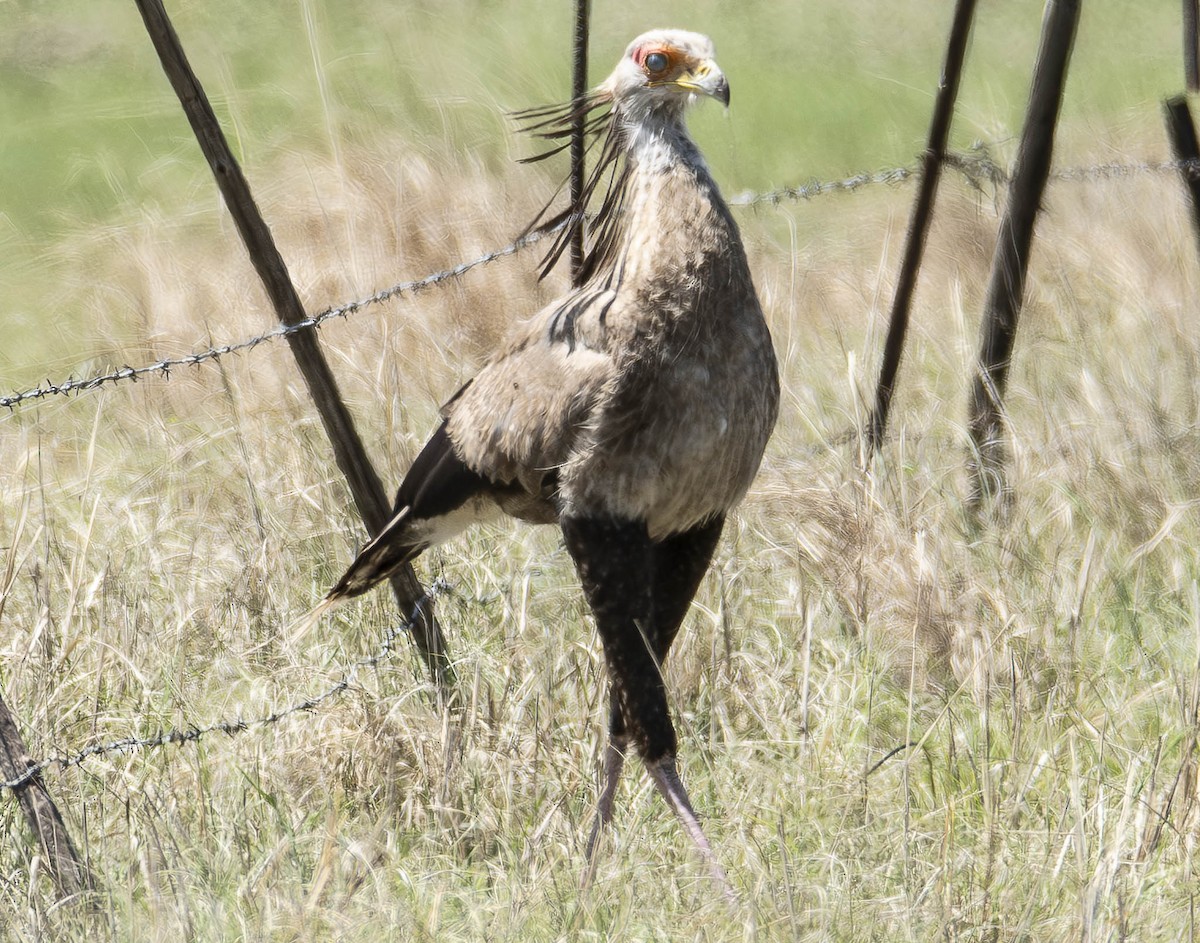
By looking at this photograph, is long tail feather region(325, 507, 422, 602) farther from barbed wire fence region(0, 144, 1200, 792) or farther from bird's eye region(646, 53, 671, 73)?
bird's eye region(646, 53, 671, 73)

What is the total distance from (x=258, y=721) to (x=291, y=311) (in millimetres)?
1025

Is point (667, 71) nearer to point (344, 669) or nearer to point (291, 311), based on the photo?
point (291, 311)

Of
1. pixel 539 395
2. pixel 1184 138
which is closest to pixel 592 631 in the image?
pixel 539 395

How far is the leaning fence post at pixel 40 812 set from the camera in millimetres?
2898

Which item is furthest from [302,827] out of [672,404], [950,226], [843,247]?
[843,247]

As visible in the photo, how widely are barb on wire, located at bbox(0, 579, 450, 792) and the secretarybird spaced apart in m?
0.52

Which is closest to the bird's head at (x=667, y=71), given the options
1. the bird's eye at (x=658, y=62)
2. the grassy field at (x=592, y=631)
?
the bird's eye at (x=658, y=62)

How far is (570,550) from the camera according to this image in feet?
10.7

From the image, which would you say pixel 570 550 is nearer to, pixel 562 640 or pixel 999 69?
pixel 562 640

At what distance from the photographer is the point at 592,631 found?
4.07 metres

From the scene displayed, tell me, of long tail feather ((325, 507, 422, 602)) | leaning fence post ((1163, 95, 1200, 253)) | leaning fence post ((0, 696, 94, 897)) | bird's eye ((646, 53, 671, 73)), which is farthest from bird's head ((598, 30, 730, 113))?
leaning fence post ((1163, 95, 1200, 253))

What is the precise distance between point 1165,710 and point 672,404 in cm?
142

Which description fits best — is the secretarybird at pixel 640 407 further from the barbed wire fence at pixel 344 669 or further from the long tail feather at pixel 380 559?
the barbed wire fence at pixel 344 669

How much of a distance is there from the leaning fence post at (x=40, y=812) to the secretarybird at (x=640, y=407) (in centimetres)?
95
